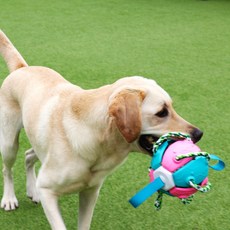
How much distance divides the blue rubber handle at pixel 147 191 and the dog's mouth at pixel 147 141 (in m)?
0.21

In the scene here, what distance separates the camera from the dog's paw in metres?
3.54

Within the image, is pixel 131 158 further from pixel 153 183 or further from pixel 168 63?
pixel 168 63

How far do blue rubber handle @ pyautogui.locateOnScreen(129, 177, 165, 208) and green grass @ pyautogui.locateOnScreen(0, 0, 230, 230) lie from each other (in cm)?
87

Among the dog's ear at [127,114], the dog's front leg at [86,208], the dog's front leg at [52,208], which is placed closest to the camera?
the dog's ear at [127,114]

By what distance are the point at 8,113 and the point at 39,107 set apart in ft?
1.43

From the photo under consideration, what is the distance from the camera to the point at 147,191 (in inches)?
98.2

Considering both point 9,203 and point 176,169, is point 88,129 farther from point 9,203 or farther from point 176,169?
point 9,203

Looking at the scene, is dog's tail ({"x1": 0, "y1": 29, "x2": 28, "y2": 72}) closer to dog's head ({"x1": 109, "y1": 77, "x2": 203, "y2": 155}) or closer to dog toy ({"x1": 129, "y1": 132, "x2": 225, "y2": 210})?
dog's head ({"x1": 109, "y1": 77, "x2": 203, "y2": 155})

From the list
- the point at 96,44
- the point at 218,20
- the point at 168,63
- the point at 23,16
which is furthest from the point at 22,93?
the point at 218,20

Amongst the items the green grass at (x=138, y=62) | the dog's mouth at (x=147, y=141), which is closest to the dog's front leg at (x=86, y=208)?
the green grass at (x=138, y=62)

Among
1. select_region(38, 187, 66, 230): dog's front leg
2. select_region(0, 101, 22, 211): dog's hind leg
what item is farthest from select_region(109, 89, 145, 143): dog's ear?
select_region(0, 101, 22, 211): dog's hind leg

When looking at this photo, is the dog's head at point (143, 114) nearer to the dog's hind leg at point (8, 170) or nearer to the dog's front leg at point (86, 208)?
the dog's front leg at point (86, 208)

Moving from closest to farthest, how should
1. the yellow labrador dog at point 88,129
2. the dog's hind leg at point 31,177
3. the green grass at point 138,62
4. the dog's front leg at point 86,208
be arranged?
the yellow labrador dog at point 88,129
the dog's front leg at point 86,208
the green grass at point 138,62
the dog's hind leg at point 31,177

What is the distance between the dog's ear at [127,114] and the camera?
2447 millimetres
